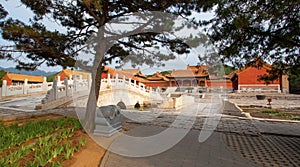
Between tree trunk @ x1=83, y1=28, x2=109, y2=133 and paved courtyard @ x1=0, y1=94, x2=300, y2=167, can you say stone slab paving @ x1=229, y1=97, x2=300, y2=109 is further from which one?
tree trunk @ x1=83, y1=28, x2=109, y2=133

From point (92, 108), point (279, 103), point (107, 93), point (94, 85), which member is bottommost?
point (279, 103)

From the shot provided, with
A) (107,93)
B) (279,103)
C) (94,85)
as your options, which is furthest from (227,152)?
(279,103)

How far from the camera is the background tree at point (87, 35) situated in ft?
13.6

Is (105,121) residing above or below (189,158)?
above

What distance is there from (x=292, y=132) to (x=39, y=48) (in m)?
7.38

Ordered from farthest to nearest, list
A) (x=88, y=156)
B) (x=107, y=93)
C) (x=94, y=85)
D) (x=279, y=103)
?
(x=279, y=103) → (x=107, y=93) → (x=94, y=85) → (x=88, y=156)

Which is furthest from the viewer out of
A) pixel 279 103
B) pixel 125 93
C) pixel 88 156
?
pixel 125 93

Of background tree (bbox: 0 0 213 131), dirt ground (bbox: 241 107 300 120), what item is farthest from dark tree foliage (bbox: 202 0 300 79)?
dirt ground (bbox: 241 107 300 120)

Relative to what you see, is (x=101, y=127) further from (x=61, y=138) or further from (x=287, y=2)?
(x=287, y=2)

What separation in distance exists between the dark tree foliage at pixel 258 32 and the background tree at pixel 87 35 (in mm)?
547

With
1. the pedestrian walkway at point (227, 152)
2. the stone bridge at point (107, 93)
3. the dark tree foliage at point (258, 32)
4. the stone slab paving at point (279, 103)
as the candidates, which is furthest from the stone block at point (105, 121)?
the stone slab paving at point (279, 103)

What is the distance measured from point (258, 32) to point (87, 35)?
456 cm

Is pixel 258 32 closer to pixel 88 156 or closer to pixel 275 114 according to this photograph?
pixel 88 156

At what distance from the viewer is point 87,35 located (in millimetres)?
5648
